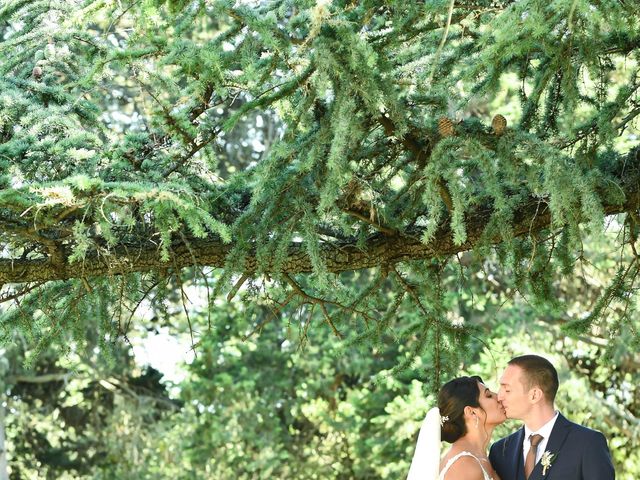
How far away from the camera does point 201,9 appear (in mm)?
4332

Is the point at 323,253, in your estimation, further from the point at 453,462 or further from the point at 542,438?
the point at 542,438

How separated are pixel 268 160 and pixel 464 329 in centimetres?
234

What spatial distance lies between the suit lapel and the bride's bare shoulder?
0.75 feet

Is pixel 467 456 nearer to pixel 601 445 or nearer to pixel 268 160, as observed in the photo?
pixel 601 445

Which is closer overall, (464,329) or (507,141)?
(507,141)

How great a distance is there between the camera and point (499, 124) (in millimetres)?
4715

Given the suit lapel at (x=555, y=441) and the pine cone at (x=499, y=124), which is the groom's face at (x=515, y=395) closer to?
the suit lapel at (x=555, y=441)

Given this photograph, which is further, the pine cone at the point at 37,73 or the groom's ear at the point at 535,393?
the pine cone at the point at 37,73

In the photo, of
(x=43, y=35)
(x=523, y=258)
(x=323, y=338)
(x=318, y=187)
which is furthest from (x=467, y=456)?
(x=323, y=338)

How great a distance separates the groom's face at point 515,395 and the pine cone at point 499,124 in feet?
3.41

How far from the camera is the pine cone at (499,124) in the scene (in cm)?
469

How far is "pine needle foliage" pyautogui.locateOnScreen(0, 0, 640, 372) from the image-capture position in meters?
4.30

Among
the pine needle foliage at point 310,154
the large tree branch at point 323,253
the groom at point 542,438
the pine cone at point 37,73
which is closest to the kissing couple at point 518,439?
the groom at point 542,438

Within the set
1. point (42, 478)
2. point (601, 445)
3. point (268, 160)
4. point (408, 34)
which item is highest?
point (42, 478)
